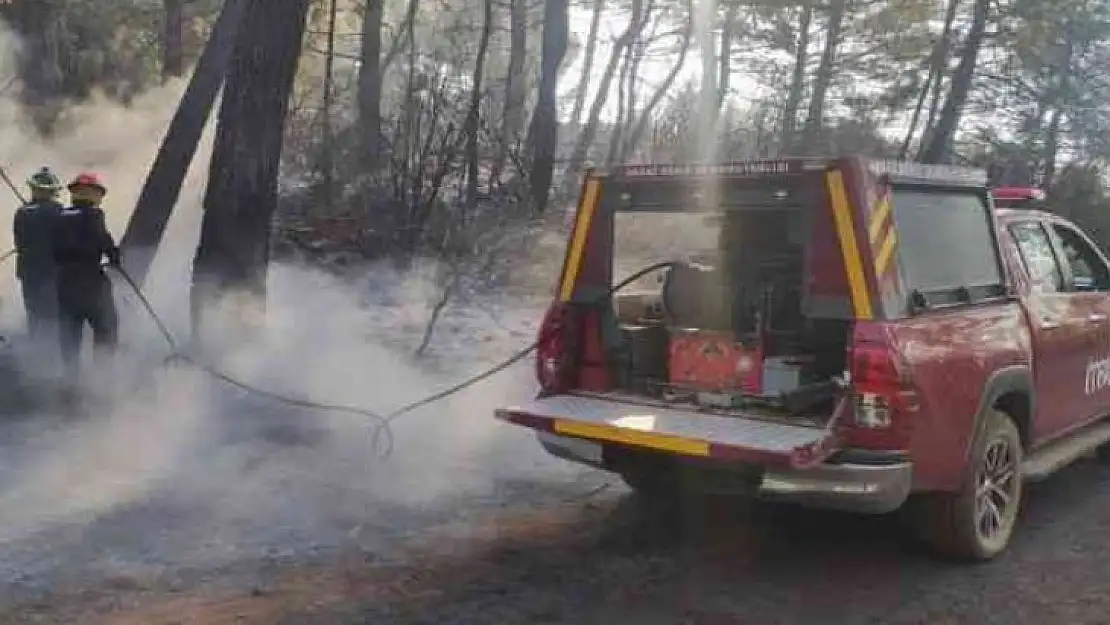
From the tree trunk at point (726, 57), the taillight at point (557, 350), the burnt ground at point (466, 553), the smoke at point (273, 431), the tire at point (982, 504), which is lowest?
the smoke at point (273, 431)

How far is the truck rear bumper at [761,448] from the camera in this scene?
481 centimetres

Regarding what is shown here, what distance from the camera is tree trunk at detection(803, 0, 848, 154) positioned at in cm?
2578

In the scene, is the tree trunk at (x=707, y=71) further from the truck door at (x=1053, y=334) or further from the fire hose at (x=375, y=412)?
the truck door at (x=1053, y=334)

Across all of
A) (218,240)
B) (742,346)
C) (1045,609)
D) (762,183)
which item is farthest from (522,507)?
(218,240)

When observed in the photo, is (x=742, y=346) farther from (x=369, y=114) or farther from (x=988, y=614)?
(x=369, y=114)

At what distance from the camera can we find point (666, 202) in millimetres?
5805

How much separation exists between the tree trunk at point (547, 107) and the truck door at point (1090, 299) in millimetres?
13801

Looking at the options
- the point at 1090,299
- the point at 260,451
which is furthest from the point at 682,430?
the point at 260,451

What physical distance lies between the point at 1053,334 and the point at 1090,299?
2.70ft

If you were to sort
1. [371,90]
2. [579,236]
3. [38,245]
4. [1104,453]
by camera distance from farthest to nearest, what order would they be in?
1. [371,90]
2. [38,245]
3. [1104,453]
4. [579,236]

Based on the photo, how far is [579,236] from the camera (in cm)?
611

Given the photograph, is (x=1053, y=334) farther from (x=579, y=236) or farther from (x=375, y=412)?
(x=375, y=412)

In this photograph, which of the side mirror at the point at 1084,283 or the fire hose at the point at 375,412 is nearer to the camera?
the fire hose at the point at 375,412

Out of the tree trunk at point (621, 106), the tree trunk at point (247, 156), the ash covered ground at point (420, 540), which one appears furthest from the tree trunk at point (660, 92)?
the ash covered ground at point (420, 540)
